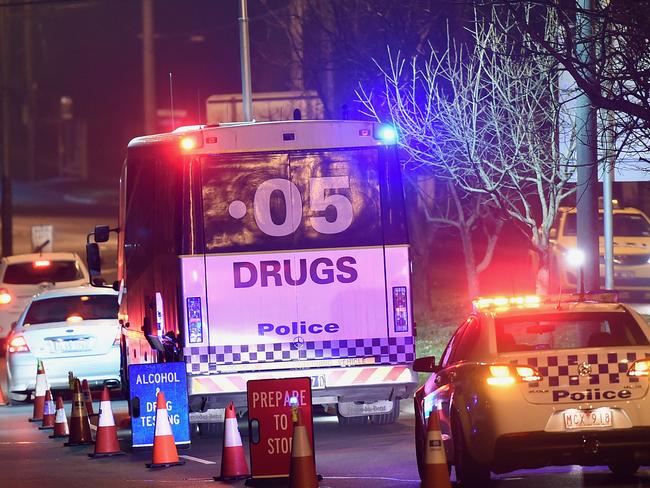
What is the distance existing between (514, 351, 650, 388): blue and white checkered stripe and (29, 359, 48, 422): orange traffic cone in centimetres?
876

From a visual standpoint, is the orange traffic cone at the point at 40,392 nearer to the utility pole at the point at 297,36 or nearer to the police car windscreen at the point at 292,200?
the police car windscreen at the point at 292,200

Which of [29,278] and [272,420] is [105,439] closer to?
[272,420]

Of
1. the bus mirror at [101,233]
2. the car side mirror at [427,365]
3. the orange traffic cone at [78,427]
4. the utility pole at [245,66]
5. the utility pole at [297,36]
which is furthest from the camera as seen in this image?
the utility pole at [297,36]

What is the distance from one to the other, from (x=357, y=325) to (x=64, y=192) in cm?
4996

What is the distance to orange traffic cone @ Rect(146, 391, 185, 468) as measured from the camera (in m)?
12.9

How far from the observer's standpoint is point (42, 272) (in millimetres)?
25781

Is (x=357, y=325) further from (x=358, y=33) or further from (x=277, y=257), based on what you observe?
(x=358, y=33)

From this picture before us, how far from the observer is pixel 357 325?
48.5 ft

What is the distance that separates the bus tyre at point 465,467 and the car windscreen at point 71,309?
9.72 metres

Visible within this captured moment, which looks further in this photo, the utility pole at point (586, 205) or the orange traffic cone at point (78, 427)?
the utility pole at point (586, 205)

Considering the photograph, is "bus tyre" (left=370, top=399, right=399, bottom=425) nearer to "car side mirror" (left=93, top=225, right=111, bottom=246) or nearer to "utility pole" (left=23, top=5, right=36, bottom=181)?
"car side mirror" (left=93, top=225, right=111, bottom=246)

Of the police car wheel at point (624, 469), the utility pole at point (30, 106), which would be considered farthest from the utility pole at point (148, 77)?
the utility pole at point (30, 106)

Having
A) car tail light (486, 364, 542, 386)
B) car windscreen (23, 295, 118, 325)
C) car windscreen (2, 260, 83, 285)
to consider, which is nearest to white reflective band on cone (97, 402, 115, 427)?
car tail light (486, 364, 542, 386)

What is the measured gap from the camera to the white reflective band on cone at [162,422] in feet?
42.3
